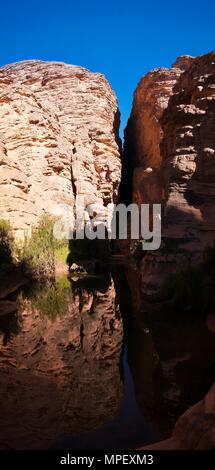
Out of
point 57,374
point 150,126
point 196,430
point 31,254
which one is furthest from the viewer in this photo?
point 150,126

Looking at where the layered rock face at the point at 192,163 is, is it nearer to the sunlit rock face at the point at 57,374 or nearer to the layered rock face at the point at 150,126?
the sunlit rock face at the point at 57,374

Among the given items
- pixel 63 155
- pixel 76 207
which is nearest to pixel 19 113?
pixel 63 155

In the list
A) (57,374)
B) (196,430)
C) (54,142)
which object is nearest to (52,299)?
(57,374)

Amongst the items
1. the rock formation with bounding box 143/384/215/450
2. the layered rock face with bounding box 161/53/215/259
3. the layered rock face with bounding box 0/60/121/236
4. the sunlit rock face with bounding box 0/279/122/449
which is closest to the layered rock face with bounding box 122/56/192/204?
the layered rock face with bounding box 0/60/121/236

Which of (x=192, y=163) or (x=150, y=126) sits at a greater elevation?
(x=150, y=126)

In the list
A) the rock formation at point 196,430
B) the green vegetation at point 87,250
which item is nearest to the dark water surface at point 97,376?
the rock formation at point 196,430

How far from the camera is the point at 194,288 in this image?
9016 mm

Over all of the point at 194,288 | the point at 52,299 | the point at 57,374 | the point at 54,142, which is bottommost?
the point at 57,374

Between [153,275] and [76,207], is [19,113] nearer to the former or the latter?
[76,207]

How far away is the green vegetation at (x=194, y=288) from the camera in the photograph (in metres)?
8.77

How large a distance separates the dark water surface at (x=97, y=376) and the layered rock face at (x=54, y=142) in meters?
13.0

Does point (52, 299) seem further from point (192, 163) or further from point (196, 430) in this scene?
point (196, 430)

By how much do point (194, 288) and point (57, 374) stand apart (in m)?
4.56

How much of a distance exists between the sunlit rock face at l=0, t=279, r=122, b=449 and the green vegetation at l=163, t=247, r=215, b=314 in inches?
70.1
